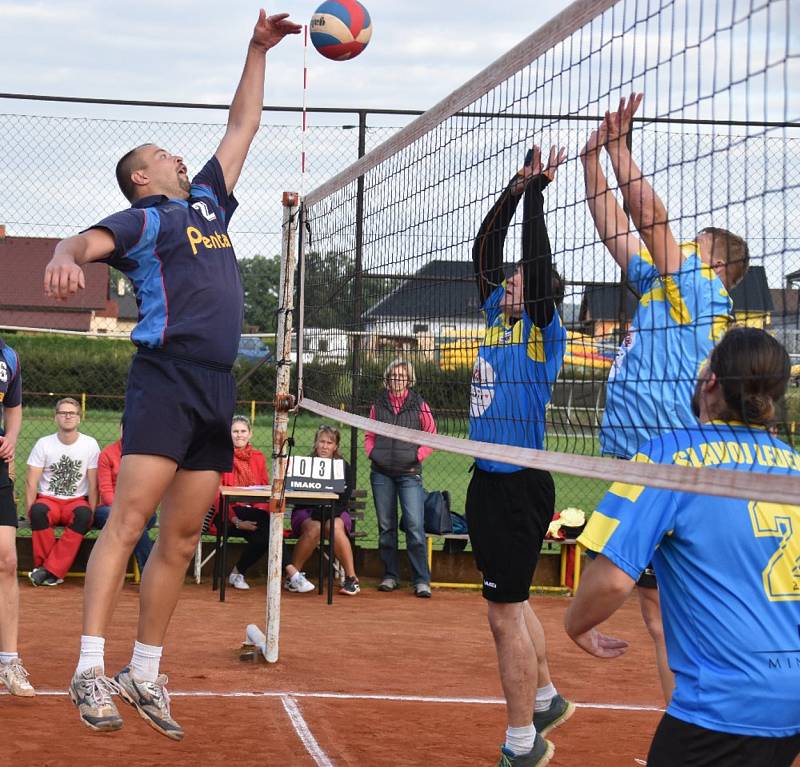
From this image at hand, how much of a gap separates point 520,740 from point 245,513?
6.40 metres

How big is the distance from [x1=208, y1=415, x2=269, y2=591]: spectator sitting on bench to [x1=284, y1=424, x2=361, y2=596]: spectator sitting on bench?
0.30 m

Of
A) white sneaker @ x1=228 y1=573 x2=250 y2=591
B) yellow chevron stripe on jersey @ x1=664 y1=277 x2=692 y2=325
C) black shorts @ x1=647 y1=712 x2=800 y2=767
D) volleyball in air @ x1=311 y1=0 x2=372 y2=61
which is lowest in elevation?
white sneaker @ x1=228 y1=573 x2=250 y2=591

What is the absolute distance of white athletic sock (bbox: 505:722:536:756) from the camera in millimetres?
5107

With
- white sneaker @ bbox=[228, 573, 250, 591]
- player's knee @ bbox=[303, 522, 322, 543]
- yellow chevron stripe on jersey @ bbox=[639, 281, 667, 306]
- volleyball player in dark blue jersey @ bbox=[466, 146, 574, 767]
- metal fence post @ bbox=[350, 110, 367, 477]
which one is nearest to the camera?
yellow chevron stripe on jersey @ bbox=[639, 281, 667, 306]

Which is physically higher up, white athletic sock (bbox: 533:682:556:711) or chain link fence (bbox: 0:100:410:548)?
chain link fence (bbox: 0:100:410:548)

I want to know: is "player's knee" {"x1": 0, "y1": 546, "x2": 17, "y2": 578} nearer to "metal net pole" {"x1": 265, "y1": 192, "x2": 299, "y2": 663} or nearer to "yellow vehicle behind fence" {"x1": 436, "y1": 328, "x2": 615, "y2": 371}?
"metal net pole" {"x1": 265, "y1": 192, "x2": 299, "y2": 663}

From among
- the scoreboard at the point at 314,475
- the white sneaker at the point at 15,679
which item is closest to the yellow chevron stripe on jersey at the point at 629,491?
the white sneaker at the point at 15,679

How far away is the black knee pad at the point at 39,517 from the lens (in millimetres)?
10453

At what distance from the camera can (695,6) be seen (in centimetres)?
332

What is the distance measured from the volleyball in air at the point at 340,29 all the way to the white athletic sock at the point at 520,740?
3.99m

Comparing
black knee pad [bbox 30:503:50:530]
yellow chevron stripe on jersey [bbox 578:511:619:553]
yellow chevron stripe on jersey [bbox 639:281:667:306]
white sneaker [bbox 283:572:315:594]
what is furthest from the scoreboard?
yellow chevron stripe on jersey [bbox 578:511:619:553]

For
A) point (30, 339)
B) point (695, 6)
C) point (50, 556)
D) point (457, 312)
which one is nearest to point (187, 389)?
point (457, 312)

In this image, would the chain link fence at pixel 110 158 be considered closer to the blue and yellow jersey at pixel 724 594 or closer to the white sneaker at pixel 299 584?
the white sneaker at pixel 299 584

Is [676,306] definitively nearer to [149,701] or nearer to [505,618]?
[505,618]
